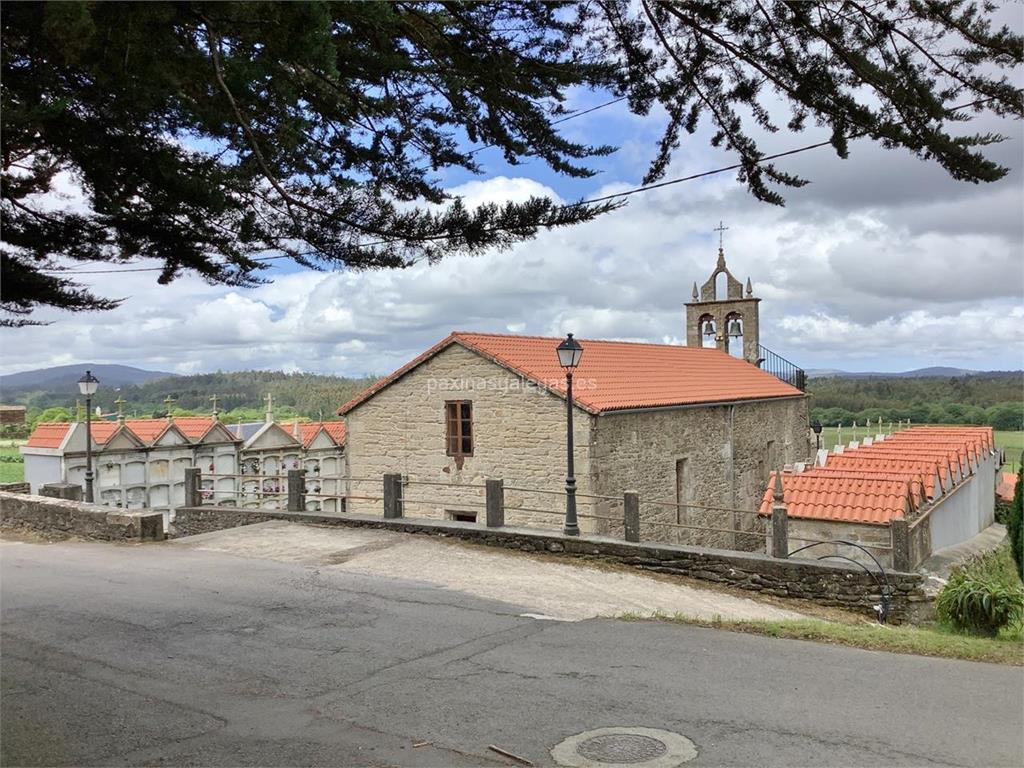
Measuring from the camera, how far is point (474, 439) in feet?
57.4

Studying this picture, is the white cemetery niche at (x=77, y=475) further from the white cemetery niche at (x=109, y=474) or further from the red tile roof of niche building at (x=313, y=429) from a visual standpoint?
the red tile roof of niche building at (x=313, y=429)

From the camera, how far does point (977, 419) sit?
2725cm

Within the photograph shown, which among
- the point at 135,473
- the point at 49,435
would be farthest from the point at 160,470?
the point at 49,435

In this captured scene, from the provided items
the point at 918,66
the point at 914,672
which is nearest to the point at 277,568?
the point at 914,672

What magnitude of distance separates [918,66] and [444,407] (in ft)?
47.8

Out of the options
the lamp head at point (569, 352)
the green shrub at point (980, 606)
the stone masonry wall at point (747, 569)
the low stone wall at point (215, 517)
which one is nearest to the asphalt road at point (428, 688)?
the green shrub at point (980, 606)

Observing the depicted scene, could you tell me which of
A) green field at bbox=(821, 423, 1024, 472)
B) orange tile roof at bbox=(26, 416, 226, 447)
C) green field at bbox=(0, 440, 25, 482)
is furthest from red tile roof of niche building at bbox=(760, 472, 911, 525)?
green field at bbox=(0, 440, 25, 482)

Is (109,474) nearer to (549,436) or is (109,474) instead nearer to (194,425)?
(194,425)

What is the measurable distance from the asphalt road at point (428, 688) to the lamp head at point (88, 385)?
29.2 ft

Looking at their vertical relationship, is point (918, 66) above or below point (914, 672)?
above

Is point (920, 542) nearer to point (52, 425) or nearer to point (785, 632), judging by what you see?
point (785, 632)

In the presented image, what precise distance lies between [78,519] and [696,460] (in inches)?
547

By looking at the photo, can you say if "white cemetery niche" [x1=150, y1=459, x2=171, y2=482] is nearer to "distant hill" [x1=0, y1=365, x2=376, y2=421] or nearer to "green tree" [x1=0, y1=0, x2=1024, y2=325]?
"distant hill" [x1=0, y1=365, x2=376, y2=421]

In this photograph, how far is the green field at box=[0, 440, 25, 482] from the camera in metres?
20.0
